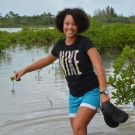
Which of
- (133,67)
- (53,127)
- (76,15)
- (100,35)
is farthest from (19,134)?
(100,35)

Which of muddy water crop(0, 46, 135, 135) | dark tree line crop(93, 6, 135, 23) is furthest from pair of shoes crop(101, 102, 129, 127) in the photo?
dark tree line crop(93, 6, 135, 23)

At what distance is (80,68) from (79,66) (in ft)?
0.07

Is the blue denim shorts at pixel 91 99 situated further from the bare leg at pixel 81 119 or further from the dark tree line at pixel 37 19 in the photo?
the dark tree line at pixel 37 19

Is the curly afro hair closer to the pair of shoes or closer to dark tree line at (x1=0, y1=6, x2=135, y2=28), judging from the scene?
the pair of shoes

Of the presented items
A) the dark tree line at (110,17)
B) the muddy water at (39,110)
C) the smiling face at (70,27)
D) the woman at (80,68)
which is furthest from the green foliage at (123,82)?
the dark tree line at (110,17)

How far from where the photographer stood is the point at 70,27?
362 cm

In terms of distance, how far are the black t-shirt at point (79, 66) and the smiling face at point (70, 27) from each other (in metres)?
0.07

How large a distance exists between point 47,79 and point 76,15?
17.8ft

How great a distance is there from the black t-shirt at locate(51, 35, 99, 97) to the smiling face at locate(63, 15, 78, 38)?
7 centimetres

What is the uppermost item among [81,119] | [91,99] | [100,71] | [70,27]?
[70,27]

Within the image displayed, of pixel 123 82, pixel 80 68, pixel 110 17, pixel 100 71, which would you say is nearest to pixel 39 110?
pixel 123 82

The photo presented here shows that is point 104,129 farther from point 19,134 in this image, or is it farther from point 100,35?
point 100,35

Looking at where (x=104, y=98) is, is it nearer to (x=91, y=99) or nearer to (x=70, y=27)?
(x=91, y=99)

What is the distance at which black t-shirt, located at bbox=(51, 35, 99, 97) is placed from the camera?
3532 mm
